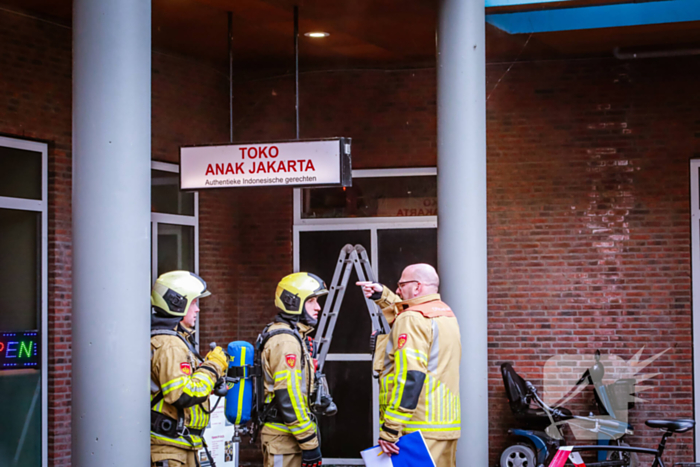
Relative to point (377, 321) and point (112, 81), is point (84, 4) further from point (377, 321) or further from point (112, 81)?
point (377, 321)

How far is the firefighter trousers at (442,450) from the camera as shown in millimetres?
5188

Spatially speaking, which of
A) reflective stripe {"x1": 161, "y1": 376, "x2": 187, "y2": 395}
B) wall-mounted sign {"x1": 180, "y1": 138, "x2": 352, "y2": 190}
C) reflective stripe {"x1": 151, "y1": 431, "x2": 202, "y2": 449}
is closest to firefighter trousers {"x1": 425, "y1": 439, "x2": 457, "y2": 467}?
reflective stripe {"x1": 151, "y1": 431, "x2": 202, "y2": 449}

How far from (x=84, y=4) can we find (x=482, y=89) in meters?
3.09

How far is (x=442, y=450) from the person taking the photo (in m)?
5.24

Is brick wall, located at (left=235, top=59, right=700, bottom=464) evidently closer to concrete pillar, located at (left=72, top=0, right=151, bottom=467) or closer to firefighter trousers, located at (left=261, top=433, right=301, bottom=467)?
firefighter trousers, located at (left=261, top=433, right=301, bottom=467)

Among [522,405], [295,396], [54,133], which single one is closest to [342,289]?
[522,405]

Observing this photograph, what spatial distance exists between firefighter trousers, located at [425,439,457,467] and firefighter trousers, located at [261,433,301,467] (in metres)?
1.01

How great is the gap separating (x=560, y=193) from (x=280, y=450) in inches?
196

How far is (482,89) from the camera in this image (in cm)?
642

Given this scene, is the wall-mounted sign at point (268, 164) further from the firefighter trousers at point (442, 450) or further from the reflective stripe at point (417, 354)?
the firefighter trousers at point (442, 450)

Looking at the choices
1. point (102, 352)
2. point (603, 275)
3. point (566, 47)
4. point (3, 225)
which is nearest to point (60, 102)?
point (3, 225)

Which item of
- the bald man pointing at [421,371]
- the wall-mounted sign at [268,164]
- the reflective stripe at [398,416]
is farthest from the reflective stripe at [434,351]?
the wall-mounted sign at [268,164]

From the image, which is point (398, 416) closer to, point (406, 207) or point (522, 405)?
point (522, 405)

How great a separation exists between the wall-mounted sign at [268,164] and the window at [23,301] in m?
1.43
